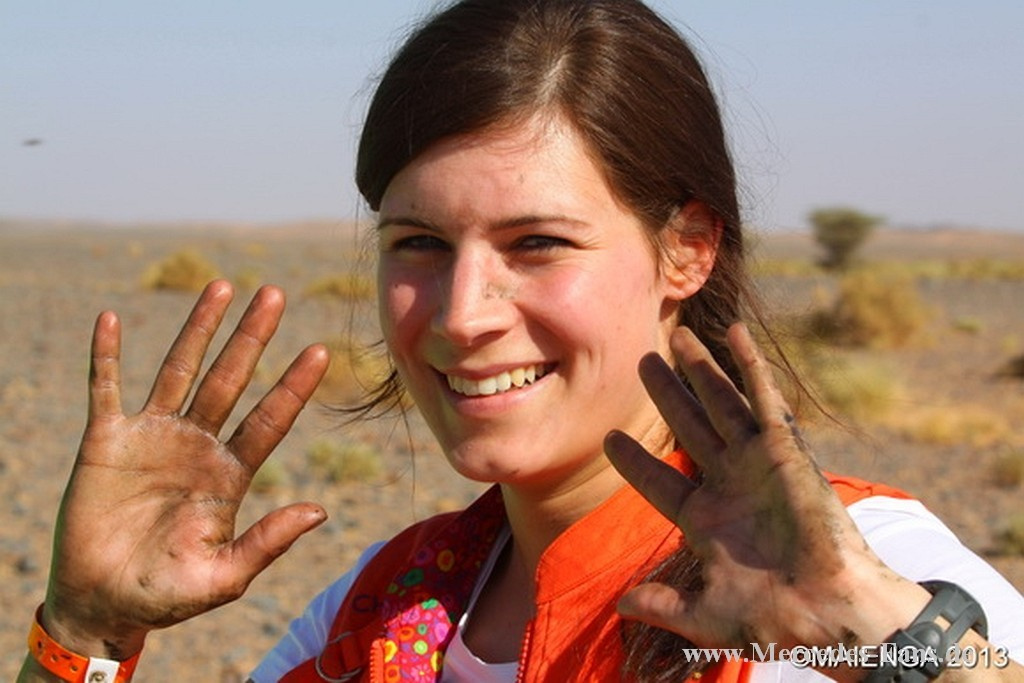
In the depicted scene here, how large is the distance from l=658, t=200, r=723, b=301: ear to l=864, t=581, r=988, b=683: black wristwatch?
3.08 ft

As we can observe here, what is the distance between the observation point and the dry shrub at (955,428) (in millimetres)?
12969

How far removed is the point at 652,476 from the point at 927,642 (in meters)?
0.46

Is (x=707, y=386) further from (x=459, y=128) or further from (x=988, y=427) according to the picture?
(x=988, y=427)

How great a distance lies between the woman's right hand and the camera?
2408 millimetres

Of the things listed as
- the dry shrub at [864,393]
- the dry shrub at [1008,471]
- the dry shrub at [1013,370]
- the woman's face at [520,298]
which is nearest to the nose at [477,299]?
the woman's face at [520,298]

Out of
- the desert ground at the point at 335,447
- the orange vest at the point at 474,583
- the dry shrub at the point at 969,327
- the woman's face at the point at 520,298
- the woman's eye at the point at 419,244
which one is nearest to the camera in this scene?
the orange vest at the point at 474,583

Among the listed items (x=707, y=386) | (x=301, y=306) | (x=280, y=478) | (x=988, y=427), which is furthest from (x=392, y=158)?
(x=301, y=306)

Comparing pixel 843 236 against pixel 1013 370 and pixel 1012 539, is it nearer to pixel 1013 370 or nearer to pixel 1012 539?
pixel 1013 370

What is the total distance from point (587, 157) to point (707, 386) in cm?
63

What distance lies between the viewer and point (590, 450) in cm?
240

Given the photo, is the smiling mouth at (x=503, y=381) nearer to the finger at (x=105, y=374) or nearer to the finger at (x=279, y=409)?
the finger at (x=279, y=409)

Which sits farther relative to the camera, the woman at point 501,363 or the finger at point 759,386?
the woman at point 501,363

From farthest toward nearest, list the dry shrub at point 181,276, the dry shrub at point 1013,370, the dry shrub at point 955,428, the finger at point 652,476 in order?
the dry shrub at point 181,276 < the dry shrub at point 1013,370 < the dry shrub at point 955,428 < the finger at point 652,476

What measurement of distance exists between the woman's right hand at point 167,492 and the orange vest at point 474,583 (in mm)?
274
